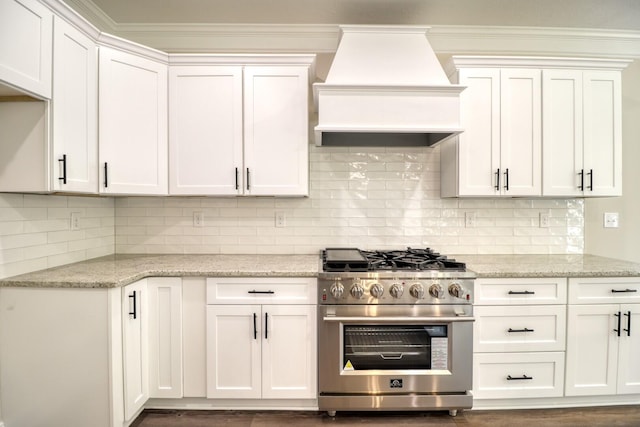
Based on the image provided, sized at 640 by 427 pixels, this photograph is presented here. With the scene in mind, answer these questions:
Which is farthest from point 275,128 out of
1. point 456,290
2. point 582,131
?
point 582,131

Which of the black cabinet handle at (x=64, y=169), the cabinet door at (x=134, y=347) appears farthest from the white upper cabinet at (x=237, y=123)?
the cabinet door at (x=134, y=347)

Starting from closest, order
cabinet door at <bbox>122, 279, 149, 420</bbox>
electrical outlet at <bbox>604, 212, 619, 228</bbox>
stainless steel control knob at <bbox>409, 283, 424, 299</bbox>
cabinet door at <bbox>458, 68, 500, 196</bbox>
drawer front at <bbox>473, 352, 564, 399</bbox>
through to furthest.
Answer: cabinet door at <bbox>122, 279, 149, 420</bbox>
stainless steel control knob at <bbox>409, 283, 424, 299</bbox>
drawer front at <bbox>473, 352, 564, 399</bbox>
cabinet door at <bbox>458, 68, 500, 196</bbox>
electrical outlet at <bbox>604, 212, 619, 228</bbox>

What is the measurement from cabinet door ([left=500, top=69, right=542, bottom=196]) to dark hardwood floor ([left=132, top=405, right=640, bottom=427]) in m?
1.51

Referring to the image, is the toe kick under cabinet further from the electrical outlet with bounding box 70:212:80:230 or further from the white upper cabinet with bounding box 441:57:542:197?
the electrical outlet with bounding box 70:212:80:230

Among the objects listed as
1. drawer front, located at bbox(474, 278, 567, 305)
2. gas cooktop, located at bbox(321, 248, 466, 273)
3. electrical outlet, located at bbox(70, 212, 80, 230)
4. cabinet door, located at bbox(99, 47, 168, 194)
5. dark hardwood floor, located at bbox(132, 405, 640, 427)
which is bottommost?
dark hardwood floor, located at bbox(132, 405, 640, 427)

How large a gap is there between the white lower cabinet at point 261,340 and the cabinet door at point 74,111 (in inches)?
39.1

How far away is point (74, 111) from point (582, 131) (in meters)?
3.42

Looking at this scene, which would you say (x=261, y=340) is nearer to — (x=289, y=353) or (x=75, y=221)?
(x=289, y=353)

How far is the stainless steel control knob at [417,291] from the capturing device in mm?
2039

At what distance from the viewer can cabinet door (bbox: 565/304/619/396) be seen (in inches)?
84.5

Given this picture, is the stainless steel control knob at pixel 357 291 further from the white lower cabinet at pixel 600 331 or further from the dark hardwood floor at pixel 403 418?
the white lower cabinet at pixel 600 331

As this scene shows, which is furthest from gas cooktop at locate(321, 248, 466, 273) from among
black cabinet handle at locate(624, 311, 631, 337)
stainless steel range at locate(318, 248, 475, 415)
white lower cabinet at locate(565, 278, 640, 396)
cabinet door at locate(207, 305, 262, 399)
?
black cabinet handle at locate(624, 311, 631, 337)

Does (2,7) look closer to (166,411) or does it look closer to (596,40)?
(166,411)

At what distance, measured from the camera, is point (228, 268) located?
215 cm
